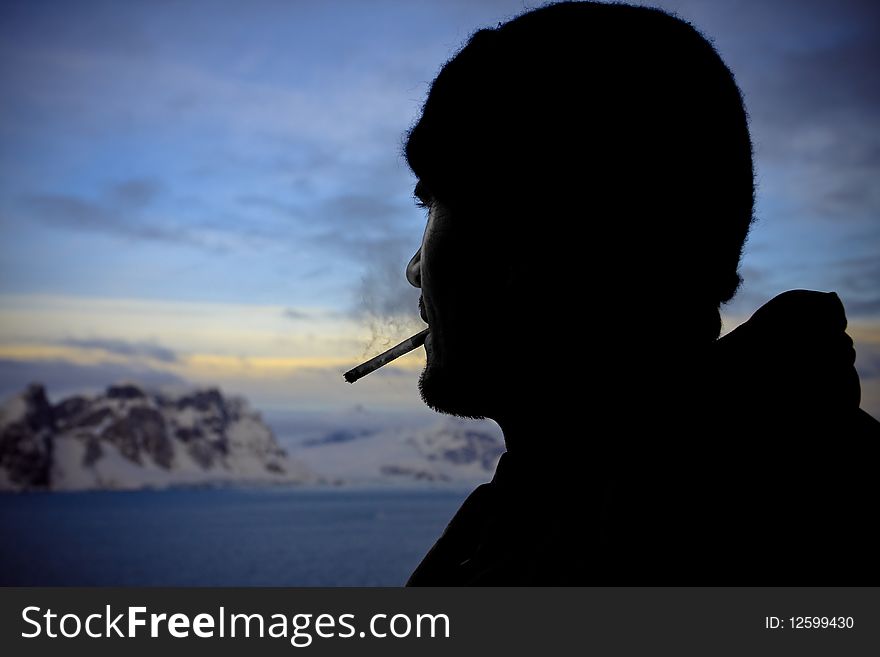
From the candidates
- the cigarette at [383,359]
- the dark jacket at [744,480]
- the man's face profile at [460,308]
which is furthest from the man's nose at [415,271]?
the dark jacket at [744,480]

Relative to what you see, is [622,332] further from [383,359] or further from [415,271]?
[383,359]

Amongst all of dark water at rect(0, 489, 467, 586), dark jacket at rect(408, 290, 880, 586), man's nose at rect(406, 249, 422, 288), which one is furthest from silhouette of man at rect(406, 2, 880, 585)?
dark water at rect(0, 489, 467, 586)

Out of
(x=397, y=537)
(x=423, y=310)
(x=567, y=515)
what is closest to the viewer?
(x=567, y=515)

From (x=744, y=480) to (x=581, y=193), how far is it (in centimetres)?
86

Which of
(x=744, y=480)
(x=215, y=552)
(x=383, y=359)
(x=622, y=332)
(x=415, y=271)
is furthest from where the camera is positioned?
(x=215, y=552)

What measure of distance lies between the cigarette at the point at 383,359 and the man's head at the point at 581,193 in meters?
0.40

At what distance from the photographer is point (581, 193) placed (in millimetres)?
2244

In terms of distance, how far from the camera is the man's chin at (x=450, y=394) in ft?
8.04

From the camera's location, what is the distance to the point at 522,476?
8.09 ft

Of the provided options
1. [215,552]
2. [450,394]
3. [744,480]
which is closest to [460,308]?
[450,394]

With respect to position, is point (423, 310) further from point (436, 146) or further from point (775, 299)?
point (775, 299)

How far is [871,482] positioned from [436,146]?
5.03 feet

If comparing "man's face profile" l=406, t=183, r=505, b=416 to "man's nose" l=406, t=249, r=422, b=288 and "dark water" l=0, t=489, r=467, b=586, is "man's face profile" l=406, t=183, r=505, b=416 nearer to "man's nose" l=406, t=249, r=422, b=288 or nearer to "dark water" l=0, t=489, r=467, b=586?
"man's nose" l=406, t=249, r=422, b=288

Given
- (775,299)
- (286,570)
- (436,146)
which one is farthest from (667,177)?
(286,570)
